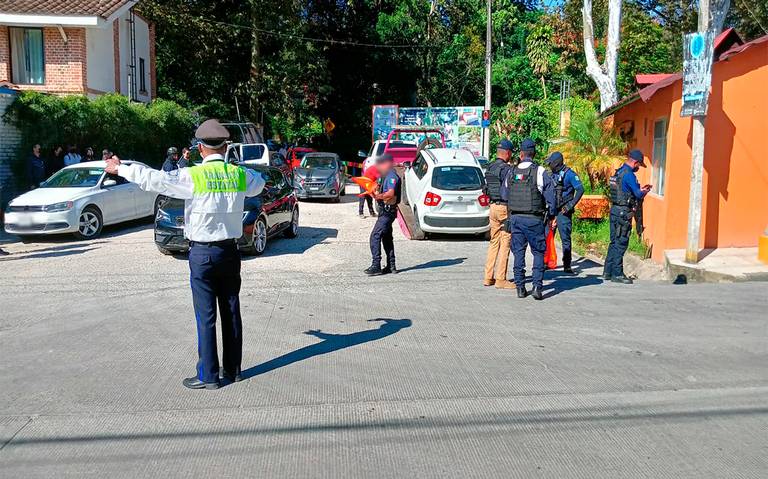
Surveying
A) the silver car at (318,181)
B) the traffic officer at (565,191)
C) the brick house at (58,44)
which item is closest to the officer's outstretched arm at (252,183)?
the traffic officer at (565,191)

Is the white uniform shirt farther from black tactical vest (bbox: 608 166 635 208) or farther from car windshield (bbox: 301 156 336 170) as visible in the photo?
car windshield (bbox: 301 156 336 170)

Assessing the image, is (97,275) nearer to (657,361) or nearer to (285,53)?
(657,361)

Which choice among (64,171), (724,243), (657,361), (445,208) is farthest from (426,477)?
(64,171)

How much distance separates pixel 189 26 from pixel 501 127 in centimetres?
1578

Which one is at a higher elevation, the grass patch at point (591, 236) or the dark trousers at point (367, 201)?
the dark trousers at point (367, 201)

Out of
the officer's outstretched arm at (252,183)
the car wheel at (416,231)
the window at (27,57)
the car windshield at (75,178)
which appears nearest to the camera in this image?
the officer's outstretched arm at (252,183)

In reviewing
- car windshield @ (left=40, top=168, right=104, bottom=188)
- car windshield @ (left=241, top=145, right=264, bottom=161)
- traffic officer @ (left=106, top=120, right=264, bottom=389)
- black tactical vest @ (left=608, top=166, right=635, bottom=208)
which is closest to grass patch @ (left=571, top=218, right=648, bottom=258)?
black tactical vest @ (left=608, top=166, right=635, bottom=208)

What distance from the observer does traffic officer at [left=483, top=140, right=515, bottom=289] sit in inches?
375

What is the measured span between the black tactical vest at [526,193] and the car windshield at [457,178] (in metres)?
6.10

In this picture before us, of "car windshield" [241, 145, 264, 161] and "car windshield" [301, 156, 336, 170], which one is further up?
"car windshield" [241, 145, 264, 161]

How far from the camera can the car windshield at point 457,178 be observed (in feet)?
49.0

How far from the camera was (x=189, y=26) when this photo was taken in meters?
33.8

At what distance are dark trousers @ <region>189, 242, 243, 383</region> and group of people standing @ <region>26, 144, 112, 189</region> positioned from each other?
44.4ft

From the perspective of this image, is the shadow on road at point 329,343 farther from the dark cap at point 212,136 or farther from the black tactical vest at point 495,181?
the black tactical vest at point 495,181
